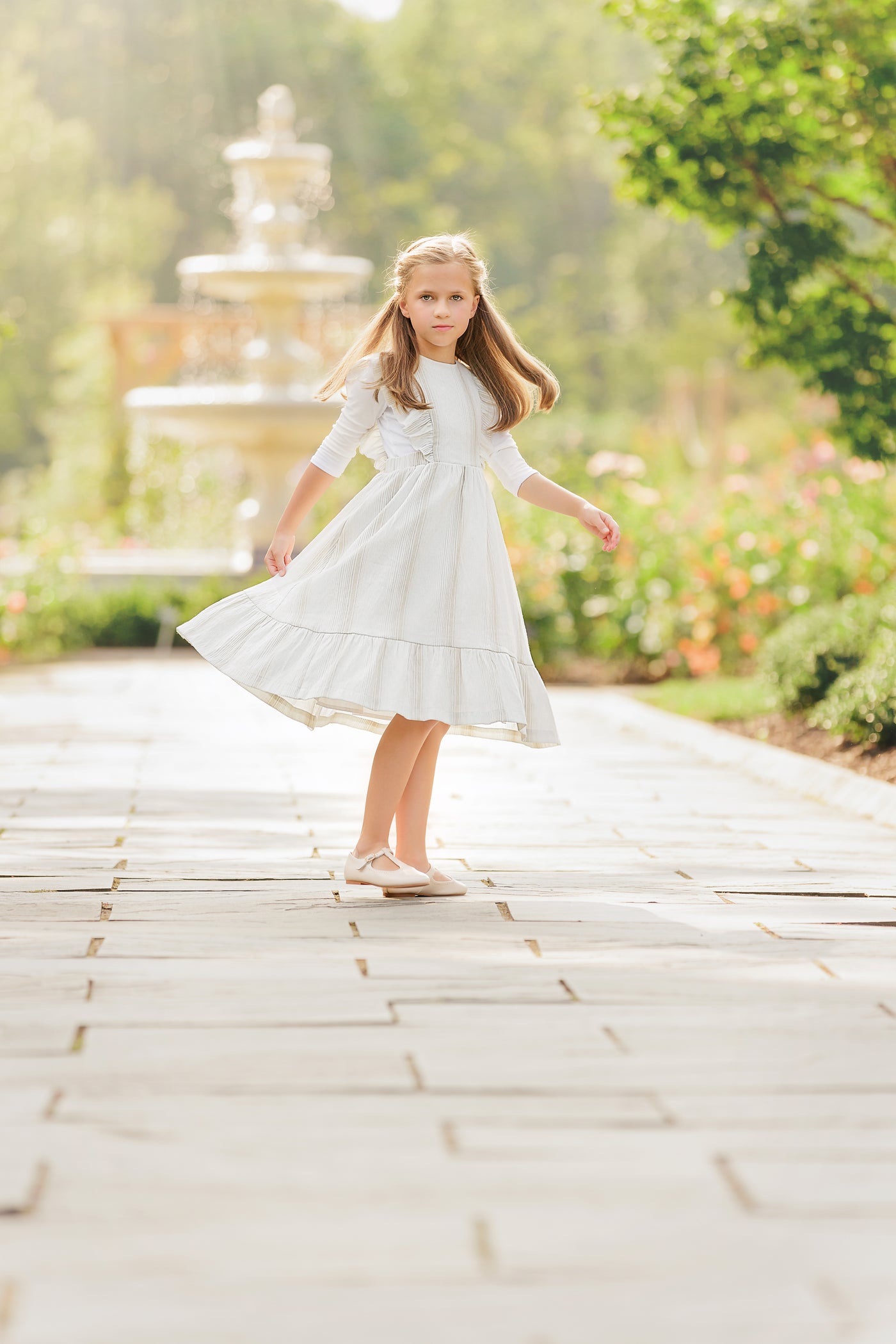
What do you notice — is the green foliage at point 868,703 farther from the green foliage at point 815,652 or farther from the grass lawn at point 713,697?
the grass lawn at point 713,697

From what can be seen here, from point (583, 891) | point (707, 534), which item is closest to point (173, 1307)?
point (583, 891)

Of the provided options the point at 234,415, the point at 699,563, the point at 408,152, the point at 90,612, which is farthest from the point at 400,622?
the point at 408,152

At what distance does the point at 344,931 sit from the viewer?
4.17 m

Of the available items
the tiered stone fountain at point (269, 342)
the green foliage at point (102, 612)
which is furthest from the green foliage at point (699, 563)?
the tiered stone fountain at point (269, 342)

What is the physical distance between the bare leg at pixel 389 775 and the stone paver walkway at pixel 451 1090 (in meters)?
0.18

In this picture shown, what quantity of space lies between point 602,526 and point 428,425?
1.79 feet

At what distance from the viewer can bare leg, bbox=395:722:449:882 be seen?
15.4 ft

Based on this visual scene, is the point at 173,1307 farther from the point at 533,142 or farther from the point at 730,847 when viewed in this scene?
the point at 533,142

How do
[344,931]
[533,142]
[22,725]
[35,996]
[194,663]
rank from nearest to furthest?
[35,996]
[344,931]
[22,725]
[194,663]
[533,142]

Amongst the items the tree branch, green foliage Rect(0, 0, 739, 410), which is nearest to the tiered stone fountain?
the tree branch

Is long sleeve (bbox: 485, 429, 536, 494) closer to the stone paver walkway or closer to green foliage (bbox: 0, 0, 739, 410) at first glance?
the stone paver walkway

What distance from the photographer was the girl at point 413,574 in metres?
4.40

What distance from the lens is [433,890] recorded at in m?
4.65

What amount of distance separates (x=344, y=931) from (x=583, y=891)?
859mm
